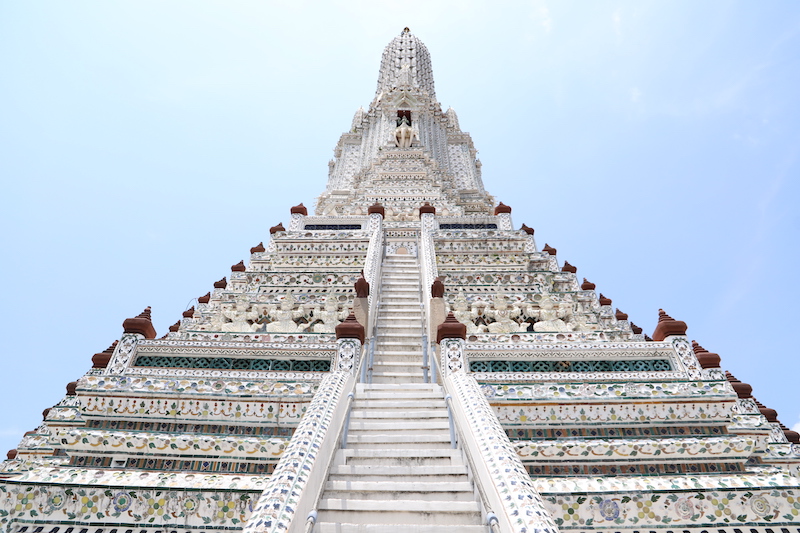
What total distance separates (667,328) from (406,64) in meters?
26.9

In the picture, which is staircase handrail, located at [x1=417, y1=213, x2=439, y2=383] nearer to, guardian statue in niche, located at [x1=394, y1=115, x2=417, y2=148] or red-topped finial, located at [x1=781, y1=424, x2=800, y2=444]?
red-topped finial, located at [x1=781, y1=424, x2=800, y2=444]

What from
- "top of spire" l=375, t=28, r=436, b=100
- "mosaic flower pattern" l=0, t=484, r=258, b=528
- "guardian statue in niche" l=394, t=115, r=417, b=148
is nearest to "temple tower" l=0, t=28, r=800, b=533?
"mosaic flower pattern" l=0, t=484, r=258, b=528

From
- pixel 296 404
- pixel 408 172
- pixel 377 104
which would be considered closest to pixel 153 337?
pixel 296 404

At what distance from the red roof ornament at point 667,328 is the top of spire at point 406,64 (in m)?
23.3

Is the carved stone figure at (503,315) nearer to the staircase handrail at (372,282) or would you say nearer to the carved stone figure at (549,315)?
the carved stone figure at (549,315)

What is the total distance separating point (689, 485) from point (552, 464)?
1.36 m

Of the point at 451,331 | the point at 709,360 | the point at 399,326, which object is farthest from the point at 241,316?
the point at 709,360

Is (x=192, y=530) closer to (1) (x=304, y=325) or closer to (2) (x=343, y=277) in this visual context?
(1) (x=304, y=325)

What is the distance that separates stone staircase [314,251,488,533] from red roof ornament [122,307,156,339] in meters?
3.46

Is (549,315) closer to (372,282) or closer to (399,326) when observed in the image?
(399,326)

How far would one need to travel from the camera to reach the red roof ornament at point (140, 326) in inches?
303

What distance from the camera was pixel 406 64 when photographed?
3086cm

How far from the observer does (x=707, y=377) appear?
6703 millimetres

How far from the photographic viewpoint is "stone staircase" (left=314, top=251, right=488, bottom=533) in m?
4.35
